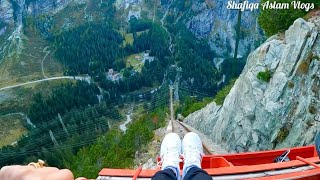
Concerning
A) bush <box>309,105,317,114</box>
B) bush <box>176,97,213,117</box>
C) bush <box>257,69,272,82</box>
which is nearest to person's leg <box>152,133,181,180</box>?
bush <box>309,105,317,114</box>

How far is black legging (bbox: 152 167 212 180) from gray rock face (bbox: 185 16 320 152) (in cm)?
811

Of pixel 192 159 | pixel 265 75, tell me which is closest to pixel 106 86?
pixel 265 75

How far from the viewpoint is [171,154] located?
14.0ft

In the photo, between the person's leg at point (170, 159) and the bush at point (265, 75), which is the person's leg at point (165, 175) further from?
the bush at point (265, 75)

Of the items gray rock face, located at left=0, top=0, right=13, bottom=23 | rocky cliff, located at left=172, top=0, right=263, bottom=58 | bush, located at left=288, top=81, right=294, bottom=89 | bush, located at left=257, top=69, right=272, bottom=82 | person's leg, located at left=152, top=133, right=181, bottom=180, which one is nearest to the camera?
person's leg, located at left=152, top=133, right=181, bottom=180

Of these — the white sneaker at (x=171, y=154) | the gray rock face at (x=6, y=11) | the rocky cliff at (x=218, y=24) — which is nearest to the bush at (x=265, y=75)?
the white sneaker at (x=171, y=154)

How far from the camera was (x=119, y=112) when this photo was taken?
9344 centimetres

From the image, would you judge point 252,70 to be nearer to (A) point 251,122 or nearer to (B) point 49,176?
(A) point 251,122

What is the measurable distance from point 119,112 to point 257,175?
90328 millimetres

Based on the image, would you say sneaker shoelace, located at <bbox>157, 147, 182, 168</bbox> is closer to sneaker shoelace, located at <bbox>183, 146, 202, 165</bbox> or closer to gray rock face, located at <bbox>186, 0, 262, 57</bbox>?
sneaker shoelace, located at <bbox>183, 146, 202, 165</bbox>

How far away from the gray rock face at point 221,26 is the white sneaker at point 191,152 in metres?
116

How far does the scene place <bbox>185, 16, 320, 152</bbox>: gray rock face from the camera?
11.8 metres

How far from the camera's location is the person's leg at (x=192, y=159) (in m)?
3.51

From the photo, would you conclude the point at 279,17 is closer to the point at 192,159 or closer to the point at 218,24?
the point at 192,159
